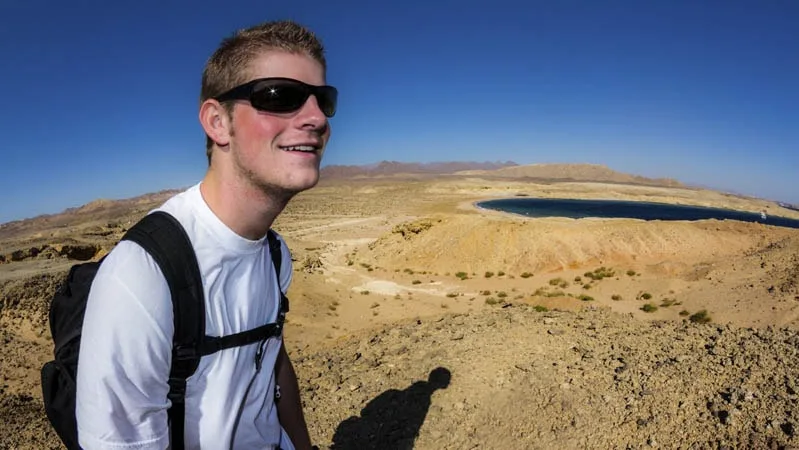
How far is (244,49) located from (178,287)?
1.10 meters

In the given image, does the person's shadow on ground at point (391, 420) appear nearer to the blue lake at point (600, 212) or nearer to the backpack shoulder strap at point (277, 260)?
the backpack shoulder strap at point (277, 260)

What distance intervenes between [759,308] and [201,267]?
18.6 m

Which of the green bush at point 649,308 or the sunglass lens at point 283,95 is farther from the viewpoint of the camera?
the green bush at point 649,308

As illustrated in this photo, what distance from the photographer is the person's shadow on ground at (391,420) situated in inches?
280

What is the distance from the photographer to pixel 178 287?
5.41 ft

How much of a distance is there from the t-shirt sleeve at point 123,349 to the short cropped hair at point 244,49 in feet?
2.53

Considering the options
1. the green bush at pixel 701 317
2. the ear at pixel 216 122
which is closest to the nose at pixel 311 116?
the ear at pixel 216 122

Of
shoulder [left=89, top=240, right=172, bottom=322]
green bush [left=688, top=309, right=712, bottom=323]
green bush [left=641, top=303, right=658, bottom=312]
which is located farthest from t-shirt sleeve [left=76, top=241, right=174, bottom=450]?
green bush [left=641, top=303, right=658, bottom=312]

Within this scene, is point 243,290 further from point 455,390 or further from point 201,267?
point 455,390

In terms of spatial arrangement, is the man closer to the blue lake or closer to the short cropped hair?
the short cropped hair

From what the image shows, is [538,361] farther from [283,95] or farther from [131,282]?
[131,282]

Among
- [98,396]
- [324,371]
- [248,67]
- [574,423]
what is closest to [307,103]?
[248,67]

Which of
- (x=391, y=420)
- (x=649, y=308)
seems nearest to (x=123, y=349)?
(x=391, y=420)

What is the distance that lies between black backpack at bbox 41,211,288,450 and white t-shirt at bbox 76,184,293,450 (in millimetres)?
50
